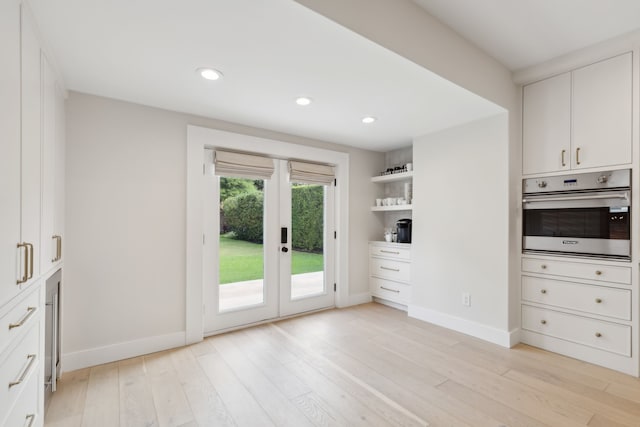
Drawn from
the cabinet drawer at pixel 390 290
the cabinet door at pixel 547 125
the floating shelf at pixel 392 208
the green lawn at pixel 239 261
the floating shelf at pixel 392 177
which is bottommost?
the cabinet drawer at pixel 390 290

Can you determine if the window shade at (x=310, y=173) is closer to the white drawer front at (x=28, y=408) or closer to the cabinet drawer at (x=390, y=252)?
the cabinet drawer at (x=390, y=252)

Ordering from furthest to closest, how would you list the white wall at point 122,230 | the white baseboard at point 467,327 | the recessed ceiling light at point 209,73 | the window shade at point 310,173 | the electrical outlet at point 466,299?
the window shade at point 310,173 → the electrical outlet at point 466,299 → the white baseboard at point 467,327 → the white wall at point 122,230 → the recessed ceiling light at point 209,73

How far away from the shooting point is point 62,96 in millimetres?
2299

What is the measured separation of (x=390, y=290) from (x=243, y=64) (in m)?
3.33

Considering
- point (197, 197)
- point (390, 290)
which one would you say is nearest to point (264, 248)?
point (197, 197)

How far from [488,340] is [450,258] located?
0.88 metres

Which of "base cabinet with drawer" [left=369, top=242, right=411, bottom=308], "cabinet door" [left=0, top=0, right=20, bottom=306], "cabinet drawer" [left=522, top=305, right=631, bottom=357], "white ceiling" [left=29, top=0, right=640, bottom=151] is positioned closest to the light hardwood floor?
"cabinet drawer" [left=522, top=305, right=631, bottom=357]

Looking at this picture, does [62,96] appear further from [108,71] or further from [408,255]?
[408,255]

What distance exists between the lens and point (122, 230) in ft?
8.61

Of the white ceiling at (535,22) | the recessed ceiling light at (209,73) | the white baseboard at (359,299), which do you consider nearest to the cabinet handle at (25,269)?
the recessed ceiling light at (209,73)

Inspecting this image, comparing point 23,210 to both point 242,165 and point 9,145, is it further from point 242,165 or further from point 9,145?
point 242,165

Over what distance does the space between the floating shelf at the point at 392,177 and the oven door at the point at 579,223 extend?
1423 millimetres

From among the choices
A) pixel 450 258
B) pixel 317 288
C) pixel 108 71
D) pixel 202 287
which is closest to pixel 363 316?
pixel 317 288

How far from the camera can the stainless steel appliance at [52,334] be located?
1.93 metres
